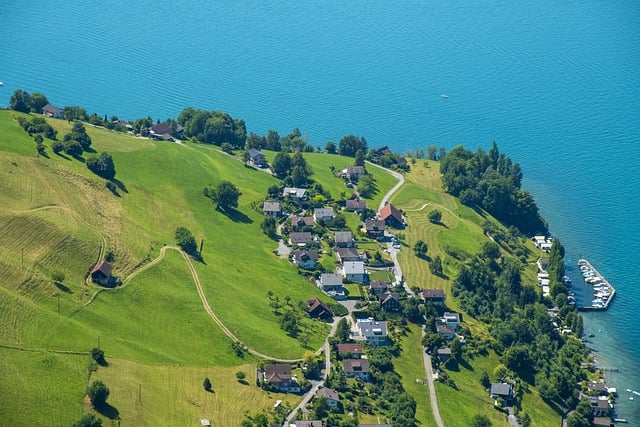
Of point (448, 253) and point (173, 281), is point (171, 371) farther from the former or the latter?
point (448, 253)

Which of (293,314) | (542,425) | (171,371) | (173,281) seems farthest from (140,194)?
(542,425)

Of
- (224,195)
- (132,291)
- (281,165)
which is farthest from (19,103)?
(132,291)

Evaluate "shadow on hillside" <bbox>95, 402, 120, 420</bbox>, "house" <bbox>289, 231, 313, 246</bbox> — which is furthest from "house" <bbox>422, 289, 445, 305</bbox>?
"shadow on hillside" <bbox>95, 402, 120, 420</bbox>

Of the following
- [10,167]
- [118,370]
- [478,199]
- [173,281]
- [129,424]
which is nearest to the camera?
[129,424]

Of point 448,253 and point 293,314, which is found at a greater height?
point 448,253

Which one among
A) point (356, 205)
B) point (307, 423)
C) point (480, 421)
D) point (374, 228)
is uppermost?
point (356, 205)

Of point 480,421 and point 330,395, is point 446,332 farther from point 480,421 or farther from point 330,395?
point 330,395
